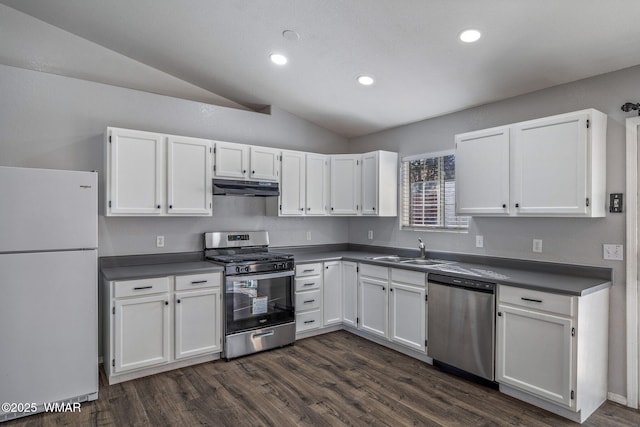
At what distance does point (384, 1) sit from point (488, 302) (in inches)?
93.2

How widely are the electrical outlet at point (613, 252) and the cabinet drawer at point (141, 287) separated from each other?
360cm

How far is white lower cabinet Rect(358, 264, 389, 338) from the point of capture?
3846 mm

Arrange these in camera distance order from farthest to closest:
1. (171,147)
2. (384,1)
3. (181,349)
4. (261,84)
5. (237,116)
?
1. (237,116)
2. (261,84)
3. (171,147)
4. (181,349)
5. (384,1)

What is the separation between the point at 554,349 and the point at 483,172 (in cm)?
151

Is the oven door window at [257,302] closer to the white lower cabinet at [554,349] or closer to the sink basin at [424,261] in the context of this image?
the sink basin at [424,261]

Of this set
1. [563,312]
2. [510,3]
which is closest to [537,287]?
[563,312]

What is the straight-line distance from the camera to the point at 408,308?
3.60m

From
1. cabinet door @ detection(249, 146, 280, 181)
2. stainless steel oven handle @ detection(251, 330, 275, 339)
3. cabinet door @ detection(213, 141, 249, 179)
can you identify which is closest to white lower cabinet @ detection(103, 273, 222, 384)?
stainless steel oven handle @ detection(251, 330, 275, 339)

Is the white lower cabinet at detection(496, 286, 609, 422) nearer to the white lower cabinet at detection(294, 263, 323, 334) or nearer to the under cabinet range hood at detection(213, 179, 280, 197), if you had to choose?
the white lower cabinet at detection(294, 263, 323, 334)

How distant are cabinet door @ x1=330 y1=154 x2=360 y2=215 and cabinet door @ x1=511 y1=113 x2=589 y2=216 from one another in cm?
197

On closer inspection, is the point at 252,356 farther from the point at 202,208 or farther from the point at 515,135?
the point at 515,135

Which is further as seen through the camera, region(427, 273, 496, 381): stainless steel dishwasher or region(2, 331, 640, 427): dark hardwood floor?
region(427, 273, 496, 381): stainless steel dishwasher

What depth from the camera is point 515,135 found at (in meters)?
3.03

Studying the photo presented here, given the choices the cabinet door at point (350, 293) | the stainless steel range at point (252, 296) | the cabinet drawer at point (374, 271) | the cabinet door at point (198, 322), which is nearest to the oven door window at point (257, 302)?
the stainless steel range at point (252, 296)
